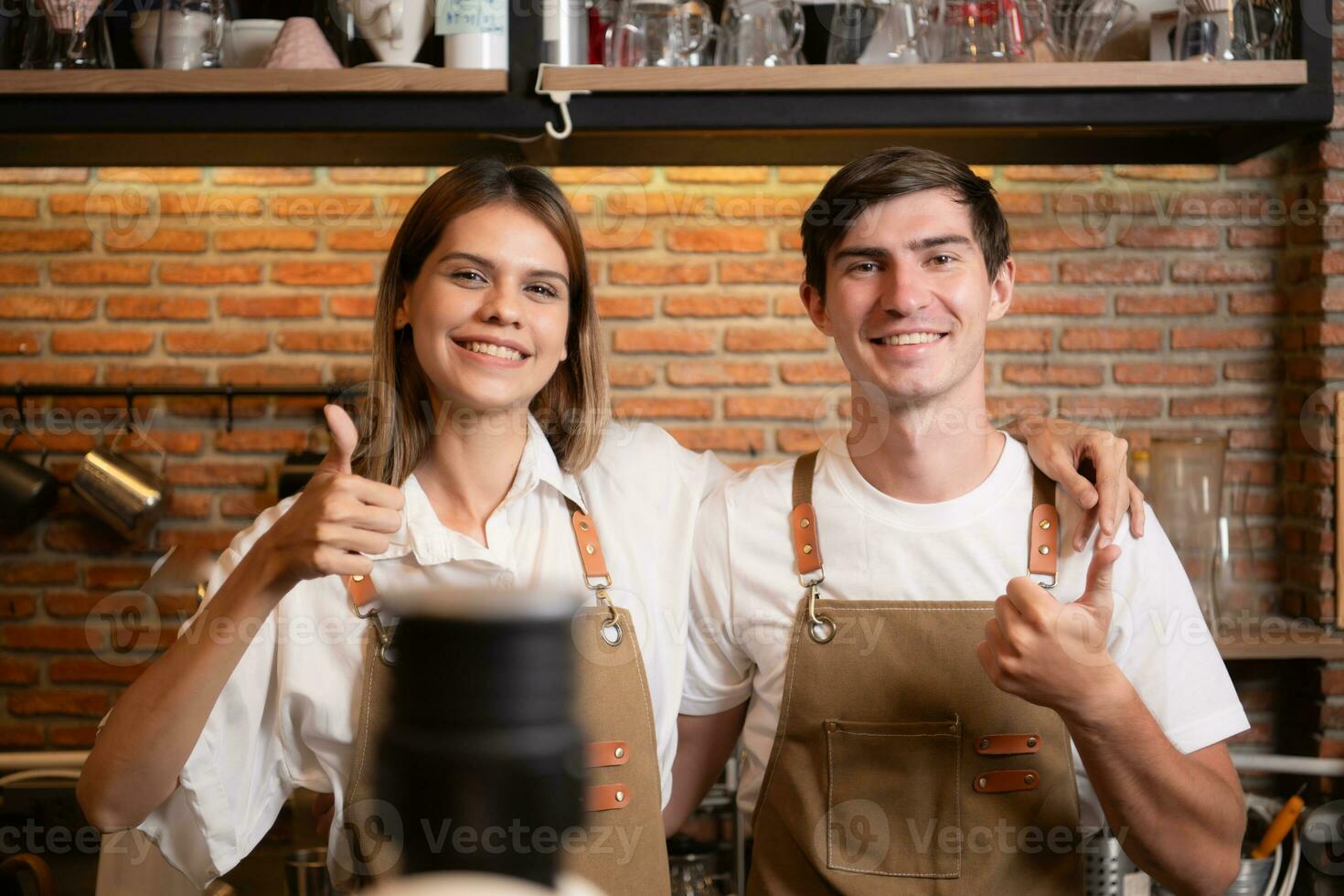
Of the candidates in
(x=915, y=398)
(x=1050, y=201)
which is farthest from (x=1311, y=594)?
(x=915, y=398)

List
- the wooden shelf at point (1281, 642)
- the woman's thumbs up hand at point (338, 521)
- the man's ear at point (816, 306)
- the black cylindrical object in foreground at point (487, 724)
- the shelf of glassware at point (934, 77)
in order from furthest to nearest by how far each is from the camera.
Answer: the wooden shelf at point (1281, 642) < the shelf of glassware at point (934, 77) < the man's ear at point (816, 306) < the woman's thumbs up hand at point (338, 521) < the black cylindrical object in foreground at point (487, 724)

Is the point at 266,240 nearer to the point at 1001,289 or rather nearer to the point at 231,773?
the point at 231,773

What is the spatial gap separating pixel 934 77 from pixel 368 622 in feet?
3.77

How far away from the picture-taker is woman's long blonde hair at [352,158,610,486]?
1367 millimetres

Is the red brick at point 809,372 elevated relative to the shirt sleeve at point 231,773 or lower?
elevated

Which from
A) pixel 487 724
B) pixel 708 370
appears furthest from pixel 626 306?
pixel 487 724

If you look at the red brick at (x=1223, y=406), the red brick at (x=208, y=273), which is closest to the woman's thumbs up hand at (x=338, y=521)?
the red brick at (x=208, y=273)

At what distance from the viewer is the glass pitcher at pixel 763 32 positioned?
1808 mm

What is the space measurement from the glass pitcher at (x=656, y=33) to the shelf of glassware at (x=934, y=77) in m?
0.08

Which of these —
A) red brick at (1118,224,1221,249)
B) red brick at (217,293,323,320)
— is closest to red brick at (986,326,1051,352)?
red brick at (1118,224,1221,249)

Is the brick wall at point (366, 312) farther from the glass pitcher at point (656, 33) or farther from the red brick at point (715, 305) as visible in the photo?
the glass pitcher at point (656, 33)

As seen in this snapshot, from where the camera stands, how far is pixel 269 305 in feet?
7.68

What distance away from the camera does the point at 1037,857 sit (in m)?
1.26

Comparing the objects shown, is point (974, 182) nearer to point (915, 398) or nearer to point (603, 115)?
point (915, 398)
